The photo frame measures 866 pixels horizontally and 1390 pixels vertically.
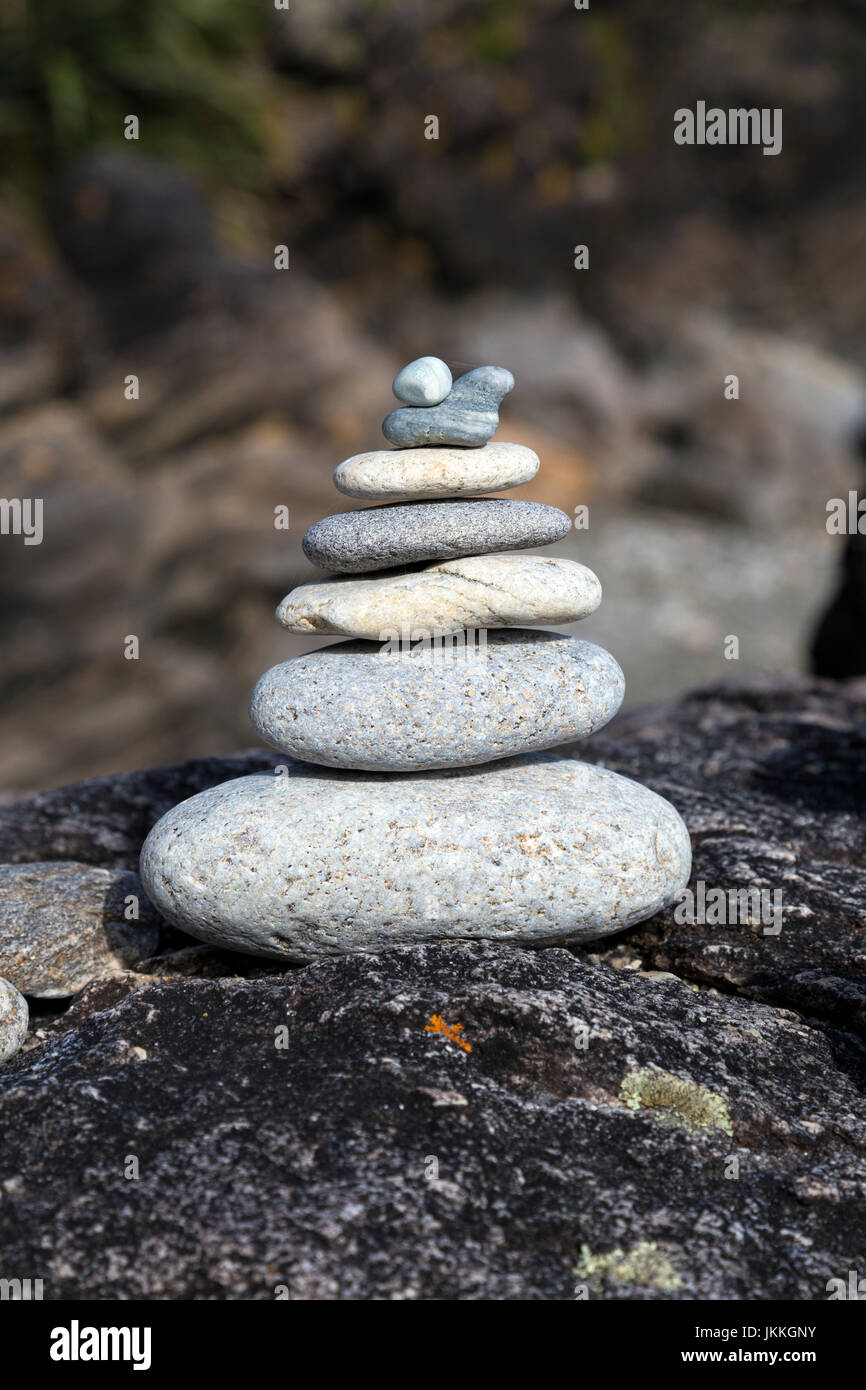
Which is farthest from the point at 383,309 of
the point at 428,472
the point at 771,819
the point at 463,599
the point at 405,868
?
the point at 405,868

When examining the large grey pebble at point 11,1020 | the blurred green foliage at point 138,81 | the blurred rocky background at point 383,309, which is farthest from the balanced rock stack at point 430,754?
the blurred green foliage at point 138,81

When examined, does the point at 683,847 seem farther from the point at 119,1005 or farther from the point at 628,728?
the point at 628,728

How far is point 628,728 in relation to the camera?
8.17m

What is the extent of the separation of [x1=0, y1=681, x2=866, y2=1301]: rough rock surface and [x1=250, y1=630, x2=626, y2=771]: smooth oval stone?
838 mm

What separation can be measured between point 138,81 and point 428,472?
47.1 feet

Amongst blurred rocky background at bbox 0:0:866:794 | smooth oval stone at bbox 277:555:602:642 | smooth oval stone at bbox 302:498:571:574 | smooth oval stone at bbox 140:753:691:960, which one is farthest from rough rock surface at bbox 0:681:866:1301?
blurred rocky background at bbox 0:0:866:794

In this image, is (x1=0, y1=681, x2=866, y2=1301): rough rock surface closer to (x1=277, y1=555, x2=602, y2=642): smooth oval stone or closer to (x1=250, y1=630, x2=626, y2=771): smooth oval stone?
(x1=250, y1=630, x2=626, y2=771): smooth oval stone

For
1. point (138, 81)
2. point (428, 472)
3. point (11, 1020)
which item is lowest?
point (11, 1020)

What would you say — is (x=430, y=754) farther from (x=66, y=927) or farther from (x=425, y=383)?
(x=66, y=927)

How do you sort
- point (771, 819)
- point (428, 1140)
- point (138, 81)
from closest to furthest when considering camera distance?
point (428, 1140), point (771, 819), point (138, 81)

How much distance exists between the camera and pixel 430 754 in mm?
4703

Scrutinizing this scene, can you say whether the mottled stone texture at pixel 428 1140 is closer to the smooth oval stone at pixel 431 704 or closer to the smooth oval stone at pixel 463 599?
the smooth oval stone at pixel 431 704

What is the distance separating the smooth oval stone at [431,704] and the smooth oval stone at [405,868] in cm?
19

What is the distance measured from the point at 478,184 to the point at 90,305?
829 cm
